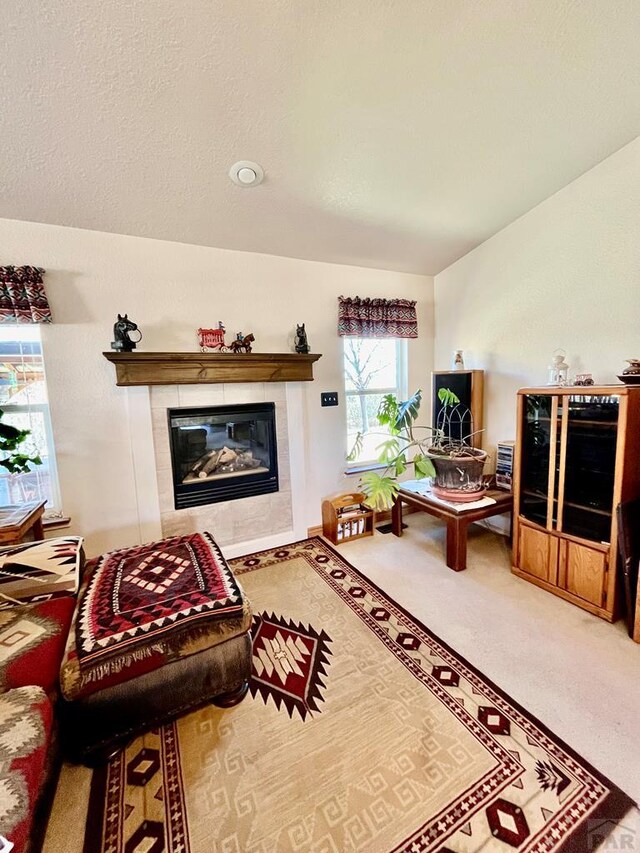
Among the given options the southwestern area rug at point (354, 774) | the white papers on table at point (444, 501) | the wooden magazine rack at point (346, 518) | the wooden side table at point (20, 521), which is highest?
the wooden side table at point (20, 521)

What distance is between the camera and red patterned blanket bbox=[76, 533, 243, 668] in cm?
130

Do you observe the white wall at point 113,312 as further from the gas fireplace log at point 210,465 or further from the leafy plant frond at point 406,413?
the leafy plant frond at point 406,413

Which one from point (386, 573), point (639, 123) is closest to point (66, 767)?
point (386, 573)

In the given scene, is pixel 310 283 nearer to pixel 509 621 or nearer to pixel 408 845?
pixel 509 621

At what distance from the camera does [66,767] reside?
1.27 m

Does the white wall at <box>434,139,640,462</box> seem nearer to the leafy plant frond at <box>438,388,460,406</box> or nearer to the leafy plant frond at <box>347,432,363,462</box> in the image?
the leafy plant frond at <box>438,388,460,406</box>

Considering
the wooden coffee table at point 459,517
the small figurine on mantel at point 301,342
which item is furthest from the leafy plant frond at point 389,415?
the small figurine on mantel at point 301,342

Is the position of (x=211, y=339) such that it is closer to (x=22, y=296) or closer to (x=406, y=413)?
(x=22, y=296)

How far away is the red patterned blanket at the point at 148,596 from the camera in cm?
130

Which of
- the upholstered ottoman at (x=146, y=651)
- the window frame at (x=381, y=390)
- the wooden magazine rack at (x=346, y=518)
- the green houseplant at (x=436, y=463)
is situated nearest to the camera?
the upholstered ottoman at (x=146, y=651)

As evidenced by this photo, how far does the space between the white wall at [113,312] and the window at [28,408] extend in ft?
0.24

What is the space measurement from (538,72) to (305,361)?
1.96 meters

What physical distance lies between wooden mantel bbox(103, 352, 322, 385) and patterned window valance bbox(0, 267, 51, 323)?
0.41 metres

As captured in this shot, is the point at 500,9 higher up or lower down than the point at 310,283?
higher up
